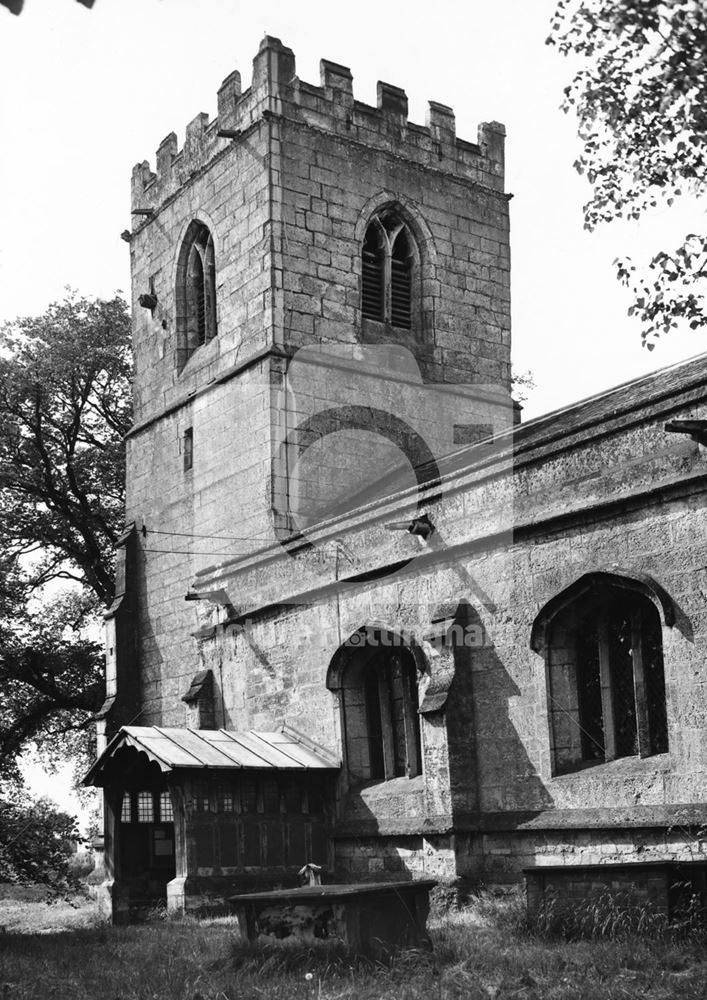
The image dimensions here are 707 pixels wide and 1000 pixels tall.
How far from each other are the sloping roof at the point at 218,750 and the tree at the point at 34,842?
4.06 metres

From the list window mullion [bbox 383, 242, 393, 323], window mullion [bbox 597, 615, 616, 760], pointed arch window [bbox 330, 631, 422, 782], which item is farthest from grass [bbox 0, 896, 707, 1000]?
window mullion [bbox 383, 242, 393, 323]

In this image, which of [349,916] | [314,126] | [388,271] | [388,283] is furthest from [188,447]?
[349,916]

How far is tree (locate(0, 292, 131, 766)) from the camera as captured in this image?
33625mm

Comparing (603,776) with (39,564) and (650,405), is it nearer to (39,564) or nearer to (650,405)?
(650,405)

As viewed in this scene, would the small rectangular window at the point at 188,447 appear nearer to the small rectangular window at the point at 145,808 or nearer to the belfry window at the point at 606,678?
the small rectangular window at the point at 145,808

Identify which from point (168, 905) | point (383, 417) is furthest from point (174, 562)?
point (168, 905)

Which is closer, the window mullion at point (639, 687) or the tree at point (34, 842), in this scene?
the tree at point (34, 842)

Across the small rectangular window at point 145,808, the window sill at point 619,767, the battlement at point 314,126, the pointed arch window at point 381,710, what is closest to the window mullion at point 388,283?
the battlement at point 314,126

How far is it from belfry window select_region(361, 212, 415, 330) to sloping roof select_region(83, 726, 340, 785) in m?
10.1

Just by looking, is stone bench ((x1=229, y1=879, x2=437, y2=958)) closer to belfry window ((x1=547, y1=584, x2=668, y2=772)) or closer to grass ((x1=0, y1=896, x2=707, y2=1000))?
grass ((x1=0, y1=896, x2=707, y2=1000))

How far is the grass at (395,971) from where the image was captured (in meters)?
10.4

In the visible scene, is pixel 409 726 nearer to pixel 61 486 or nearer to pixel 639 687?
pixel 639 687

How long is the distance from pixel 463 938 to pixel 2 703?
22.6 meters

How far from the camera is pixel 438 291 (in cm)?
2833
